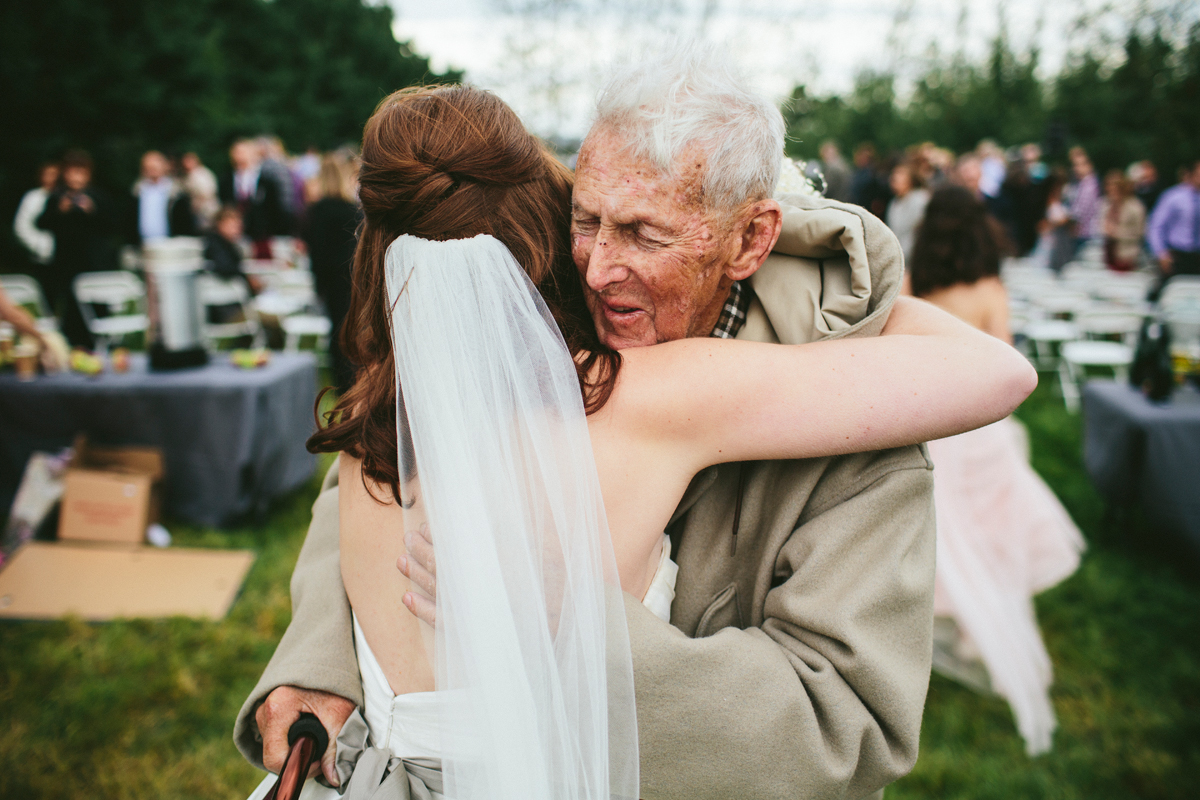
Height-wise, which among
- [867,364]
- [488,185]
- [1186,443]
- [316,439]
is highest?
[488,185]

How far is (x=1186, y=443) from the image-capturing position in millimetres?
3951

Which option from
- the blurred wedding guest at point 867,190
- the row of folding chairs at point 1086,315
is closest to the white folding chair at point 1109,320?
the row of folding chairs at point 1086,315

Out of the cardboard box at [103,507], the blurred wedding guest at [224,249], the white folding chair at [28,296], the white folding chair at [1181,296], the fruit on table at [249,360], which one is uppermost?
the white folding chair at [1181,296]

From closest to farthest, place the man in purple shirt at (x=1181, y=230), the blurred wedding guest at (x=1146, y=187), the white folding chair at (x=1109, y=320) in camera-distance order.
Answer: the white folding chair at (x=1109, y=320) < the man in purple shirt at (x=1181, y=230) < the blurred wedding guest at (x=1146, y=187)

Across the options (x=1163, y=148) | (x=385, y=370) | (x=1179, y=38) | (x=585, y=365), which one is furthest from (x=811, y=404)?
(x=1179, y=38)

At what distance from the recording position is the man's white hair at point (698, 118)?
1.21 meters

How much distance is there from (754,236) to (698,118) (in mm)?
252

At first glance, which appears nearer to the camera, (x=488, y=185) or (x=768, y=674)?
(x=768, y=674)

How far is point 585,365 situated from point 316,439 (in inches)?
21.5

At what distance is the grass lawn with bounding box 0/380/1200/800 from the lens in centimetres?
276

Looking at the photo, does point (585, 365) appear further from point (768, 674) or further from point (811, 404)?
point (768, 674)

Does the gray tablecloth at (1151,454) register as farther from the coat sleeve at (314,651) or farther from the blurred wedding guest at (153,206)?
the blurred wedding guest at (153,206)

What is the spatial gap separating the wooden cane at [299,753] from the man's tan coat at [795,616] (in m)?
0.09

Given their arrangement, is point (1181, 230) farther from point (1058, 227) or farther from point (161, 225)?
point (161, 225)
